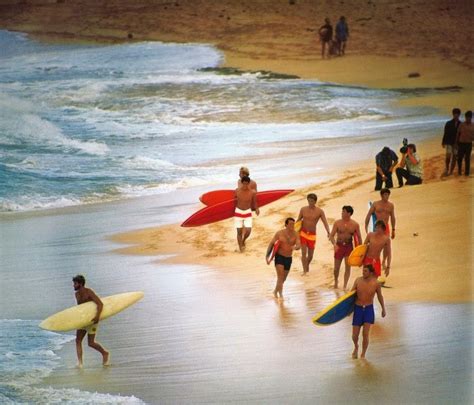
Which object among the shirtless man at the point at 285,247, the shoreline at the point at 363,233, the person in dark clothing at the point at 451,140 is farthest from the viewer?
the person in dark clothing at the point at 451,140

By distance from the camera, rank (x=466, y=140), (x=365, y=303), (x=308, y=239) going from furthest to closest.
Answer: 1. (x=466, y=140)
2. (x=308, y=239)
3. (x=365, y=303)

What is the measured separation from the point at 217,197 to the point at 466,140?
221 centimetres

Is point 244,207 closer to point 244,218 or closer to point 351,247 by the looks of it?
point 244,218

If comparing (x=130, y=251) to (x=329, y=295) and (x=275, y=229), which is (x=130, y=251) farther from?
(x=329, y=295)

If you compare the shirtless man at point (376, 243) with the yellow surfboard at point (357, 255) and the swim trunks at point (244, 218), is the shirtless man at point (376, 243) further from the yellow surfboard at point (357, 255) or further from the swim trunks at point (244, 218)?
the swim trunks at point (244, 218)

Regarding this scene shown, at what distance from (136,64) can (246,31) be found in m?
1.48

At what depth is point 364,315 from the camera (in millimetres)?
7949

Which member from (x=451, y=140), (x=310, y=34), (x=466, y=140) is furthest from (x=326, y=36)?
(x=466, y=140)

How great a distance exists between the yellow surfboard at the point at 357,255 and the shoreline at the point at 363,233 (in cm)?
37

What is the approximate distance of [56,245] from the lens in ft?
37.4

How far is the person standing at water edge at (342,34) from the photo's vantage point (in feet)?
57.2

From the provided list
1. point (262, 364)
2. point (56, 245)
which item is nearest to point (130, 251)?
point (56, 245)

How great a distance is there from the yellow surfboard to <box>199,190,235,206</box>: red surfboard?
231 centimetres

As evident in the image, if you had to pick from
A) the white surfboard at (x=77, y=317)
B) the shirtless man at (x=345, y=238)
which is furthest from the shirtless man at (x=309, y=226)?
the white surfboard at (x=77, y=317)
